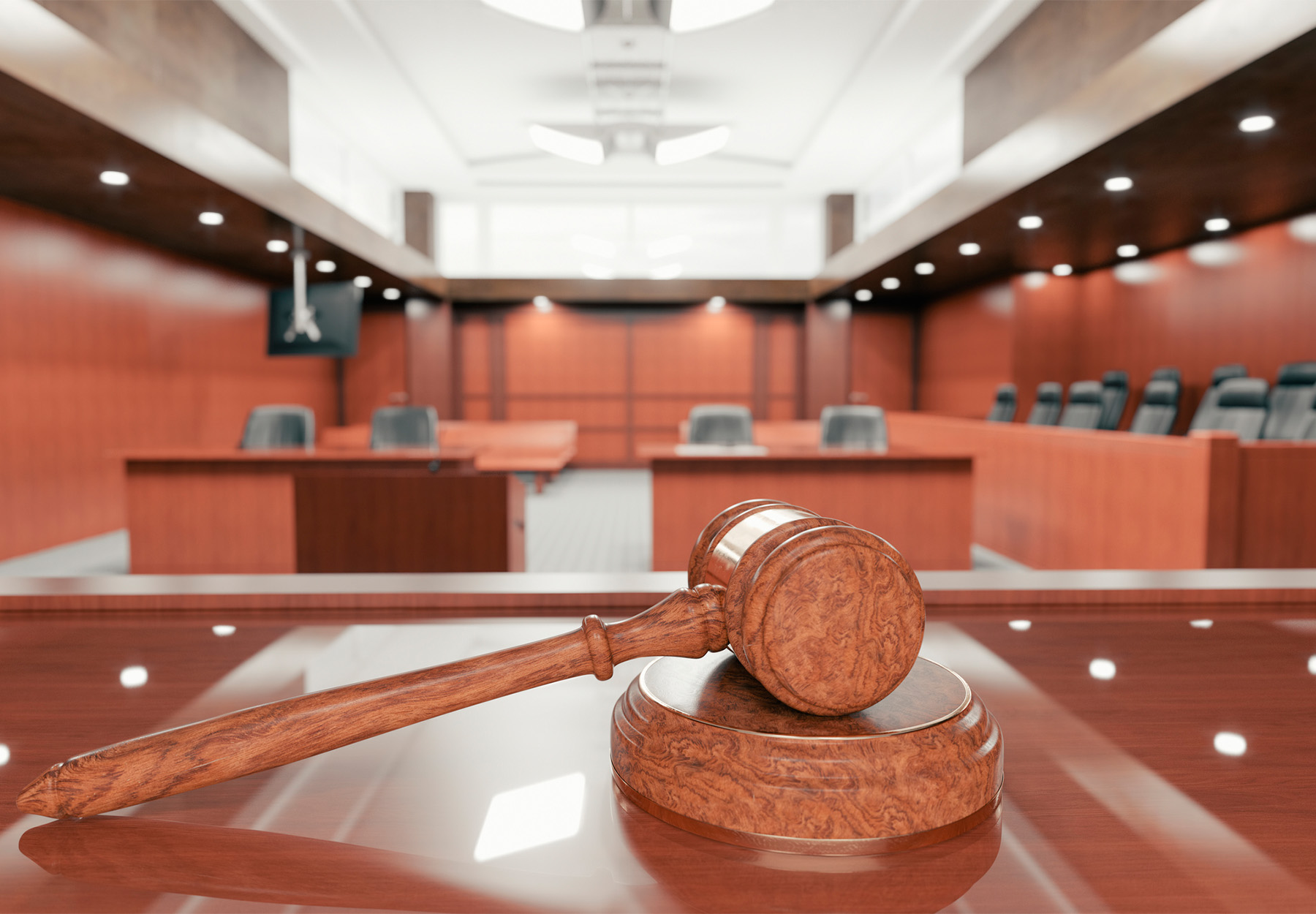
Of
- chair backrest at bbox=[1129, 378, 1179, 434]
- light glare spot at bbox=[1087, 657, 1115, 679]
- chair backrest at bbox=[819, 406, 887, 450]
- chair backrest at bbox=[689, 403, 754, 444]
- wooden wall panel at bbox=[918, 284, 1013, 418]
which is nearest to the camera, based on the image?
light glare spot at bbox=[1087, 657, 1115, 679]

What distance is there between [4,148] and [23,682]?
523 centimetres

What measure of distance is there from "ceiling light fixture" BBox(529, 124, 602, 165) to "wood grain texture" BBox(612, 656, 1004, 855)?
24.6 ft

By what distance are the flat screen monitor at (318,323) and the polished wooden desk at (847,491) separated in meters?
4.10

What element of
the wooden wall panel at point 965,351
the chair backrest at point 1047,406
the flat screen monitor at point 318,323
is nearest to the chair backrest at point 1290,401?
the chair backrest at point 1047,406

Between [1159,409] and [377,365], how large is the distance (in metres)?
10.3

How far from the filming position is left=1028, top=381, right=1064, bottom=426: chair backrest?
8531 mm

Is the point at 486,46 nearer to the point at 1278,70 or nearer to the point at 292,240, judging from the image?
the point at 292,240

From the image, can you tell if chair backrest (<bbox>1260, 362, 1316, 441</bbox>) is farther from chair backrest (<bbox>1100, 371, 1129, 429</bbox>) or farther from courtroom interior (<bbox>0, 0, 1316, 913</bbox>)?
chair backrest (<bbox>1100, 371, 1129, 429</bbox>)

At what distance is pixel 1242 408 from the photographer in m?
6.09

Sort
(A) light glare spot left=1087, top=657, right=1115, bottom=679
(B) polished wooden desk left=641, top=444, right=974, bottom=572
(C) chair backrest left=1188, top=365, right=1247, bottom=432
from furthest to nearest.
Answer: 1. (C) chair backrest left=1188, top=365, right=1247, bottom=432
2. (B) polished wooden desk left=641, top=444, right=974, bottom=572
3. (A) light glare spot left=1087, top=657, right=1115, bottom=679

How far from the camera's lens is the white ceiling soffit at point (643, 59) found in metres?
6.13

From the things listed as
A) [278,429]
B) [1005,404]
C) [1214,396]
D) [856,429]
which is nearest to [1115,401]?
[1005,404]

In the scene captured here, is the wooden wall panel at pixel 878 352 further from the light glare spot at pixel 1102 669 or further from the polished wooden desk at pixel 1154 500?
the light glare spot at pixel 1102 669

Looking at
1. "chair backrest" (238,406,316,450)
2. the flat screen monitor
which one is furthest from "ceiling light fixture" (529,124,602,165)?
"chair backrest" (238,406,316,450)
